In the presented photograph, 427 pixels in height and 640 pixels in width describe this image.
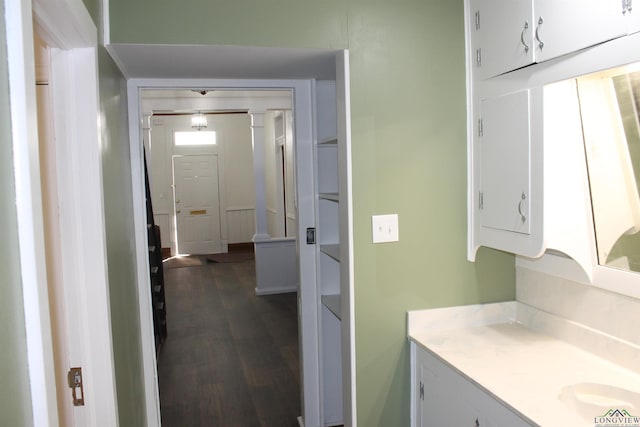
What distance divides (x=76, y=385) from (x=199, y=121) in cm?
775

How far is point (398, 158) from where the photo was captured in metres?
2.29

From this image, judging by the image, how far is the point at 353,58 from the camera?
223 centimetres

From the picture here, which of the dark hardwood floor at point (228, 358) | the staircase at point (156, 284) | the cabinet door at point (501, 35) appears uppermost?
the cabinet door at point (501, 35)

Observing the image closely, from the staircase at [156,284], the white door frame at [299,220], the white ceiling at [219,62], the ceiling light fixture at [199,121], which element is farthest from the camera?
the ceiling light fixture at [199,121]

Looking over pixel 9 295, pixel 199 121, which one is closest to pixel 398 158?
pixel 9 295

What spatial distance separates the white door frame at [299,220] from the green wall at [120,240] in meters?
0.08

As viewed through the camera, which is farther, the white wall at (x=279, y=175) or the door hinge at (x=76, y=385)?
the white wall at (x=279, y=175)

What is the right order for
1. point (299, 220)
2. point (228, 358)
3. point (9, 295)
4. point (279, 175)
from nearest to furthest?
1. point (9, 295)
2. point (299, 220)
3. point (228, 358)
4. point (279, 175)

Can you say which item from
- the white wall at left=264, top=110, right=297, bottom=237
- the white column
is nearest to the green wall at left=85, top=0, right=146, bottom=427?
the white column

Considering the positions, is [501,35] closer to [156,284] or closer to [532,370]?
[532,370]

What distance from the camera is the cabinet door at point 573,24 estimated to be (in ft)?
4.95

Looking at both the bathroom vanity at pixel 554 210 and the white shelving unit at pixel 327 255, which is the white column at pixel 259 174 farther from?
the bathroom vanity at pixel 554 210

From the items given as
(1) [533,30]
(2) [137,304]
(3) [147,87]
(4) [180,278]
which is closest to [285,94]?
(4) [180,278]

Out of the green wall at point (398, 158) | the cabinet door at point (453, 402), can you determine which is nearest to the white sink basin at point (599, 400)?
the cabinet door at point (453, 402)
